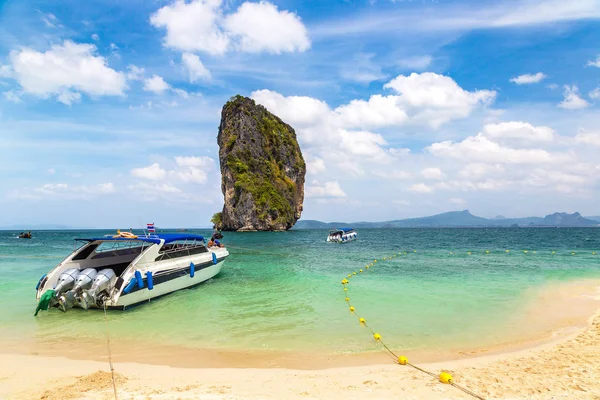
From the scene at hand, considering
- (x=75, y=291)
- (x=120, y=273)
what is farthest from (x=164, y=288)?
(x=75, y=291)

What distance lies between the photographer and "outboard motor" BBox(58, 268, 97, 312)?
12180 millimetres

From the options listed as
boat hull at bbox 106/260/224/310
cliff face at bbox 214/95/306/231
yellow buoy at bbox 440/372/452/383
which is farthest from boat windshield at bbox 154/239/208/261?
cliff face at bbox 214/95/306/231

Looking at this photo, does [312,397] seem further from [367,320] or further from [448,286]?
[448,286]

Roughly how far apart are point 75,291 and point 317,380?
9.71 metres

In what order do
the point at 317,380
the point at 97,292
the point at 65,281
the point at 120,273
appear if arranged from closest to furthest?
1. the point at 317,380
2. the point at 97,292
3. the point at 65,281
4. the point at 120,273

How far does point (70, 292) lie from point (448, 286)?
1589 centimetres

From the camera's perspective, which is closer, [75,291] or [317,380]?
[317,380]

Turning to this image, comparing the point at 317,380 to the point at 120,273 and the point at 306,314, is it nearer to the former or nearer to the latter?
the point at 306,314

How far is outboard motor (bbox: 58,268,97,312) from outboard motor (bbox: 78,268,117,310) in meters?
0.19

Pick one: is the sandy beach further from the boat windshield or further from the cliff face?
the cliff face

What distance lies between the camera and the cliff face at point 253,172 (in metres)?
91.3

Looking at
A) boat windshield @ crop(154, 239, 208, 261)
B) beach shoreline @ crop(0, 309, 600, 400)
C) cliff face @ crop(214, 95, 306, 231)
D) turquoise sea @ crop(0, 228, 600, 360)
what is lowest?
turquoise sea @ crop(0, 228, 600, 360)

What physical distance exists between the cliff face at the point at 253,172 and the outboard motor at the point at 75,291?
78.0m

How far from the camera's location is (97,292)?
Answer: 12.2 metres
